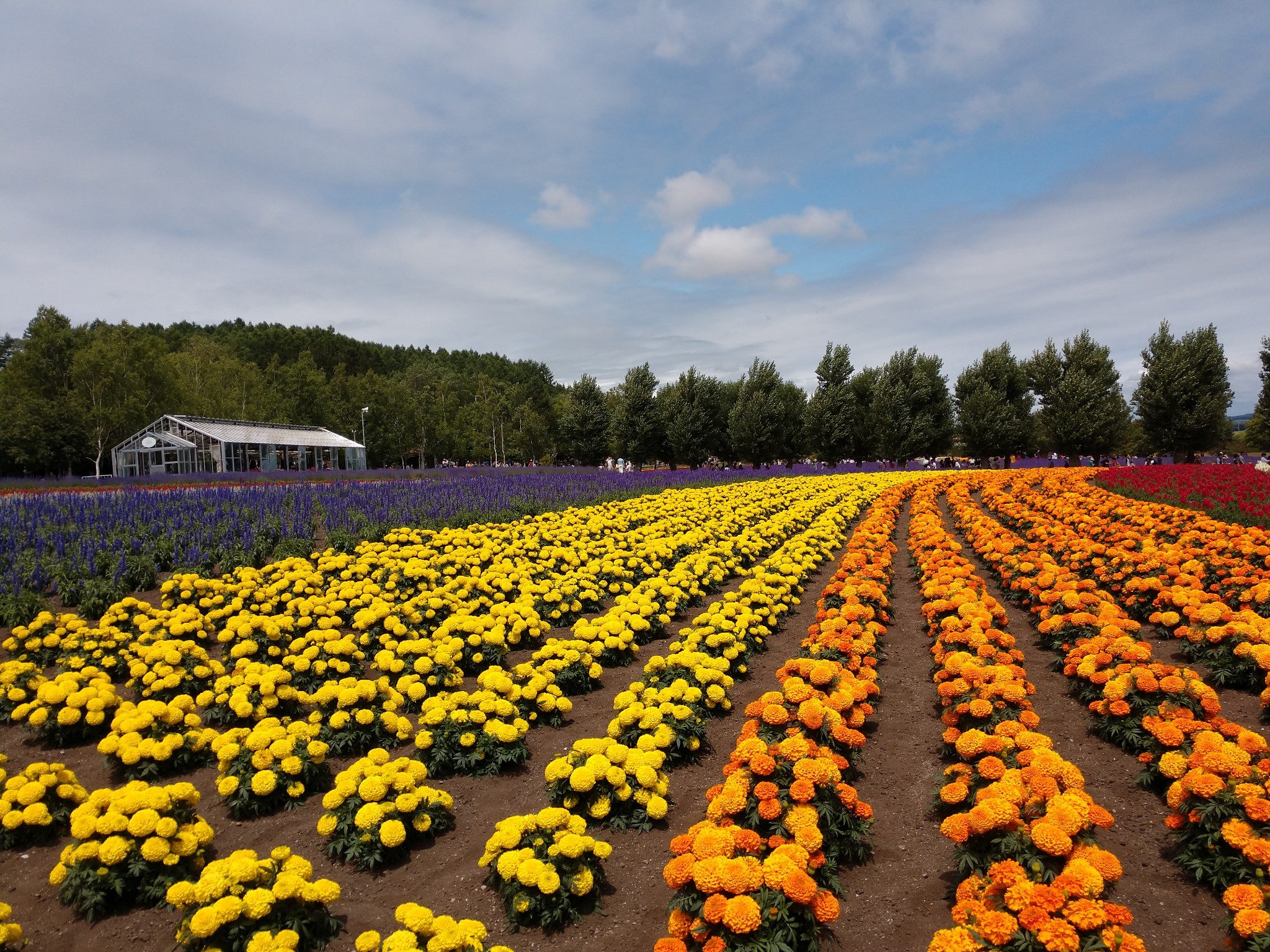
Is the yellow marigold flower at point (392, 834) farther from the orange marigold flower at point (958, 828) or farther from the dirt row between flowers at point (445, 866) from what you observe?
the orange marigold flower at point (958, 828)

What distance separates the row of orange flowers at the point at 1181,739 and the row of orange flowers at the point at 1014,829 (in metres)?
0.54

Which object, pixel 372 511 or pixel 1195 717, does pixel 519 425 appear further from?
pixel 1195 717

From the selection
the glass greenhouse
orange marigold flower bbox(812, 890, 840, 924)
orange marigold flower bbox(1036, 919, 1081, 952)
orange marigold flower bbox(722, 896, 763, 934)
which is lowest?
orange marigold flower bbox(812, 890, 840, 924)

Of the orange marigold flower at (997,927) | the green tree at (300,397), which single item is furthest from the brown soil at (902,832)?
the green tree at (300,397)

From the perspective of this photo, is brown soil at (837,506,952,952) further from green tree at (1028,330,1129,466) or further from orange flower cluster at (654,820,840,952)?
green tree at (1028,330,1129,466)

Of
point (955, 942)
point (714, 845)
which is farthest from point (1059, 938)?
point (714, 845)

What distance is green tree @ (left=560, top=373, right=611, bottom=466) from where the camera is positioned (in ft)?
177

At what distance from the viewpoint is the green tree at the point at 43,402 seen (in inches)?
1522

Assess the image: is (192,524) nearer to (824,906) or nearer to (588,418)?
(824,906)

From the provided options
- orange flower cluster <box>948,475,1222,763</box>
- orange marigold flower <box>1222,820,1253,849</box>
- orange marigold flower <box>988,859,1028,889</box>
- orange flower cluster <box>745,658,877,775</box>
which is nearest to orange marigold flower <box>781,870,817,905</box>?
orange marigold flower <box>988,859,1028,889</box>

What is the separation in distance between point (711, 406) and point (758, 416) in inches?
169

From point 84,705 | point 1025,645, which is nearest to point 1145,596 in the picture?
point 1025,645

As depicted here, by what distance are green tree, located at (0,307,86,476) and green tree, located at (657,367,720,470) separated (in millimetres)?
37365

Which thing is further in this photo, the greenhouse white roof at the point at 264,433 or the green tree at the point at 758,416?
the green tree at the point at 758,416
